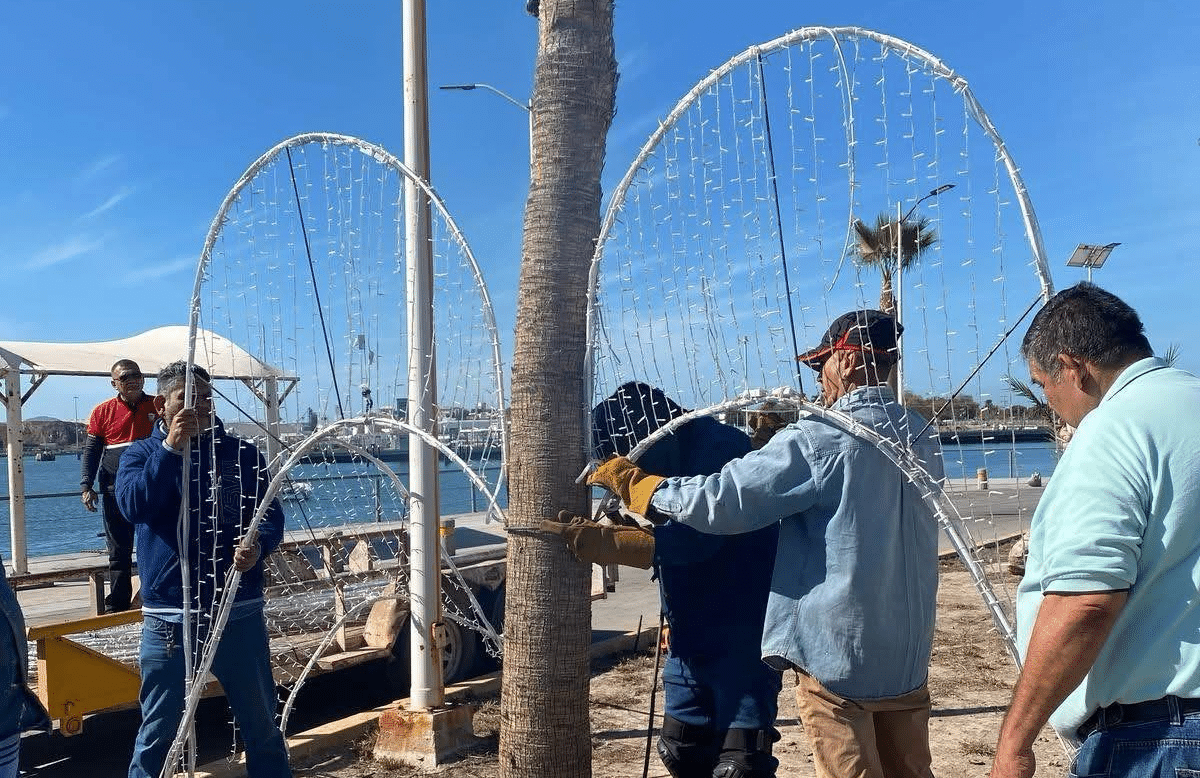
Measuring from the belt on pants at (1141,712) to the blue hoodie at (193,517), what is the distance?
306 centimetres

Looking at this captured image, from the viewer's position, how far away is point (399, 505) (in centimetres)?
526

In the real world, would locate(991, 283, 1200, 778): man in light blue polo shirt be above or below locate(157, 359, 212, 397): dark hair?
below

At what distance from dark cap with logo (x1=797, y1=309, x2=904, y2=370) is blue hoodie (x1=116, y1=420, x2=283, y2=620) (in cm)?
246

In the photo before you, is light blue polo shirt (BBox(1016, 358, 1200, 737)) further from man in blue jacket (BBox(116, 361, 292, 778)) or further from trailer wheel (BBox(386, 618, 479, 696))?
trailer wheel (BBox(386, 618, 479, 696))

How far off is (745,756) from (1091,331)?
168 cm

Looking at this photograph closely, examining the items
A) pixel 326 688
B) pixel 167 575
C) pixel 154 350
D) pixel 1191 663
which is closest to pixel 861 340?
pixel 1191 663

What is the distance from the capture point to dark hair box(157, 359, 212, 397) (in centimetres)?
382

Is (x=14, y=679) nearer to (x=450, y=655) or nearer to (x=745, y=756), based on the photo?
(x=745, y=756)

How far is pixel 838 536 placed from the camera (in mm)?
2580

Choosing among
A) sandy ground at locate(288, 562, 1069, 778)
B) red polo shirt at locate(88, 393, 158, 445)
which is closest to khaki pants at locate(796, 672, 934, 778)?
sandy ground at locate(288, 562, 1069, 778)

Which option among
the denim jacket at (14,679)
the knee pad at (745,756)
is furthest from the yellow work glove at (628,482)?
the denim jacket at (14,679)

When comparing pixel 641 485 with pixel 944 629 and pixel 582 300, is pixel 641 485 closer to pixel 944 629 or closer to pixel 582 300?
pixel 582 300

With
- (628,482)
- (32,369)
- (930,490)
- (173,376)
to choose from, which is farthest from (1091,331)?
(32,369)

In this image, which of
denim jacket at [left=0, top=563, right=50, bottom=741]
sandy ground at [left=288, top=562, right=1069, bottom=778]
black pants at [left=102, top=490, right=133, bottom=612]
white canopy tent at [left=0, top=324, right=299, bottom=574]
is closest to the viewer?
denim jacket at [left=0, top=563, right=50, bottom=741]
